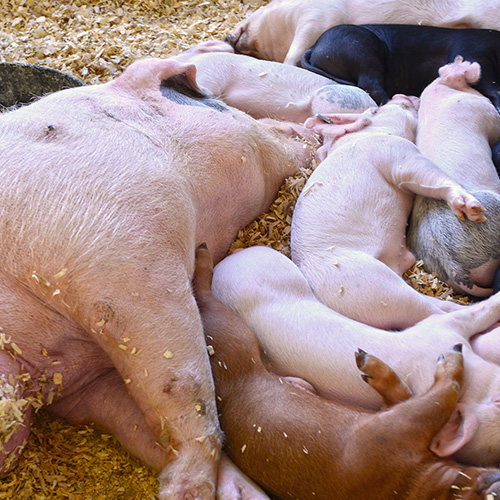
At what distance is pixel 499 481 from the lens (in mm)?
1667

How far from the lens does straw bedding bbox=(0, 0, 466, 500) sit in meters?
1.97

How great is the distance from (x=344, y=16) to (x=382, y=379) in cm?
287

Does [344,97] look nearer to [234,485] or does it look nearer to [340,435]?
[340,435]

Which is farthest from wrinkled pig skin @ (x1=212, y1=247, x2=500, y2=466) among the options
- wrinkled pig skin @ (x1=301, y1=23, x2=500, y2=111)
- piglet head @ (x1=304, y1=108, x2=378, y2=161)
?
wrinkled pig skin @ (x1=301, y1=23, x2=500, y2=111)

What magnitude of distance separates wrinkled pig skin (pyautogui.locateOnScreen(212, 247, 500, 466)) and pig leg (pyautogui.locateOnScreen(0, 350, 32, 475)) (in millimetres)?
744

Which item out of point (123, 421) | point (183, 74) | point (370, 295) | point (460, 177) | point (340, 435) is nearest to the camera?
point (340, 435)

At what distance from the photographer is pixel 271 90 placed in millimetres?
3393

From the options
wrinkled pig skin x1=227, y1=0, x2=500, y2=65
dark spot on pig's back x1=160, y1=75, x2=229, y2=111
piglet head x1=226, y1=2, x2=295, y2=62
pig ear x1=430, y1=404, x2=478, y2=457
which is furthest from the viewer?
piglet head x1=226, y1=2, x2=295, y2=62

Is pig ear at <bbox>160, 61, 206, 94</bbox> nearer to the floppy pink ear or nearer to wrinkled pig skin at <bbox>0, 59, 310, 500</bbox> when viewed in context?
wrinkled pig skin at <bbox>0, 59, 310, 500</bbox>

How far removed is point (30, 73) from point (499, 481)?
9.47 feet

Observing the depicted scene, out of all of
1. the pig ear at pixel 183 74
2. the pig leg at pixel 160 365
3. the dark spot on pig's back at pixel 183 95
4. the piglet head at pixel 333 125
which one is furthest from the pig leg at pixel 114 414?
the piglet head at pixel 333 125

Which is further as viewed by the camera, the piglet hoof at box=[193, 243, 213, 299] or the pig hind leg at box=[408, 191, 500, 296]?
the pig hind leg at box=[408, 191, 500, 296]

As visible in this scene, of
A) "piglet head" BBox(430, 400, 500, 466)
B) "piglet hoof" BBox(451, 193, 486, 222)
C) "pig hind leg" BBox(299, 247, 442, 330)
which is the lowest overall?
"piglet head" BBox(430, 400, 500, 466)

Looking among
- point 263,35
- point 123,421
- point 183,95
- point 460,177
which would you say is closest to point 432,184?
point 460,177
